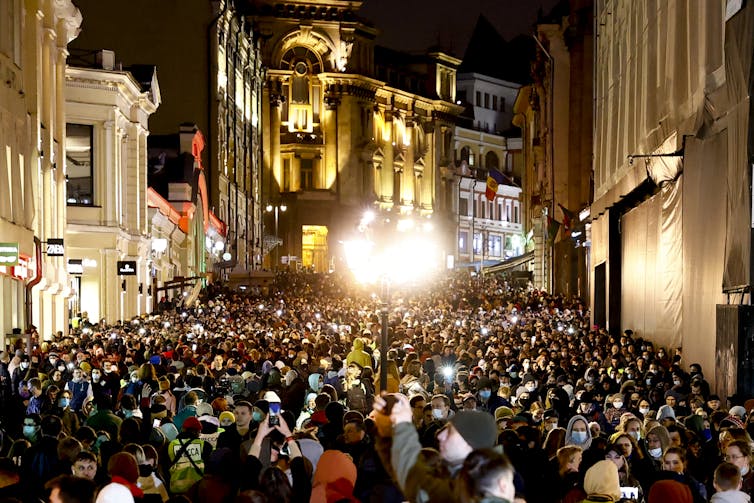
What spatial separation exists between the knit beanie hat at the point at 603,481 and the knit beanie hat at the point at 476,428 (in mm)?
2761

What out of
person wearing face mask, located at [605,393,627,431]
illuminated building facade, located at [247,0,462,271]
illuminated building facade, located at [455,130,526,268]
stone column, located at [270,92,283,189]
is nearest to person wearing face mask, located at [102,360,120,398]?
person wearing face mask, located at [605,393,627,431]

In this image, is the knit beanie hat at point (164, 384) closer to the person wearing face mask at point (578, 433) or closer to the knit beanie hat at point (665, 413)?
the knit beanie hat at point (665, 413)

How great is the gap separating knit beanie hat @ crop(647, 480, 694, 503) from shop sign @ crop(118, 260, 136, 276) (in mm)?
33074

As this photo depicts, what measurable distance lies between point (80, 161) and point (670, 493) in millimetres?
35255

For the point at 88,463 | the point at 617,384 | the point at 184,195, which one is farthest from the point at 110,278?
the point at 88,463

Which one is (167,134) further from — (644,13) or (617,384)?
(617,384)

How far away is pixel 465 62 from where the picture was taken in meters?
138

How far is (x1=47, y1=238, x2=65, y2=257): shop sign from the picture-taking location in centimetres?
3322

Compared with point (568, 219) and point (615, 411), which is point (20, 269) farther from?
point (568, 219)

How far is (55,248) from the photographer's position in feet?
109

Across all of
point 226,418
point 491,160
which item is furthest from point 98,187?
point 491,160

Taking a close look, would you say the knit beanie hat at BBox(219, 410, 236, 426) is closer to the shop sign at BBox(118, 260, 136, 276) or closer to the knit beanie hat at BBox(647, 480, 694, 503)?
the knit beanie hat at BBox(647, 480, 694, 503)

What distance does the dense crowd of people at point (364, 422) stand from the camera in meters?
7.47

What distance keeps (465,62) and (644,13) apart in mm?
109023
